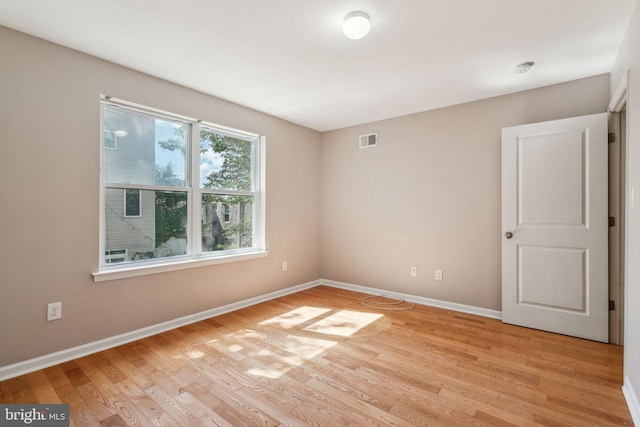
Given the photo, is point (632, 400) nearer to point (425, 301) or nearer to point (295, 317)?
point (425, 301)

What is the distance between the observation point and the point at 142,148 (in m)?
2.94

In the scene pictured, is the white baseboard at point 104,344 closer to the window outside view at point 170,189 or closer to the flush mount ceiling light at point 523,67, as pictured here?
the window outside view at point 170,189

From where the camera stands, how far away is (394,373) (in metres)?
2.24

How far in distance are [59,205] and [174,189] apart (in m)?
0.95

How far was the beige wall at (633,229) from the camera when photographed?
1.77 meters

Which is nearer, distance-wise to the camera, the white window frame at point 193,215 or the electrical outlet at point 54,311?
the electrical outlet at point 54,311

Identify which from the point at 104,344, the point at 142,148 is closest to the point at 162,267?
the point at 104,344

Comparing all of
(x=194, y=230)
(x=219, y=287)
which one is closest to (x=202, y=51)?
(x=194, y=230)

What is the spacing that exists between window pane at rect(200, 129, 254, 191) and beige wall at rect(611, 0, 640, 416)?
356cm

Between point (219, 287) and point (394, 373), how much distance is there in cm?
214

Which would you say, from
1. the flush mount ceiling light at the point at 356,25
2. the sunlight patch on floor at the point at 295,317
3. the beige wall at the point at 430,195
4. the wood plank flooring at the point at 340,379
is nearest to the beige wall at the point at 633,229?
the wood plank flooring at the point at 340,379

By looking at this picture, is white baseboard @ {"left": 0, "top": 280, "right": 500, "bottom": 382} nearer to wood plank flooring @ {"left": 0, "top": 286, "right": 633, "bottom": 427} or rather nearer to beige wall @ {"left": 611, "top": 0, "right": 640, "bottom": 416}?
wood plank flooring @ {"left": 0, "top": 286, "right": 633, "bottom": 427}

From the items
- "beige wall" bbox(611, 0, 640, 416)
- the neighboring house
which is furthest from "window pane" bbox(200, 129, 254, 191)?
"beige wall" bbox(611, 0, 640, 416)

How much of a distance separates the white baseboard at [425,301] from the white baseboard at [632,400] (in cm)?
139
